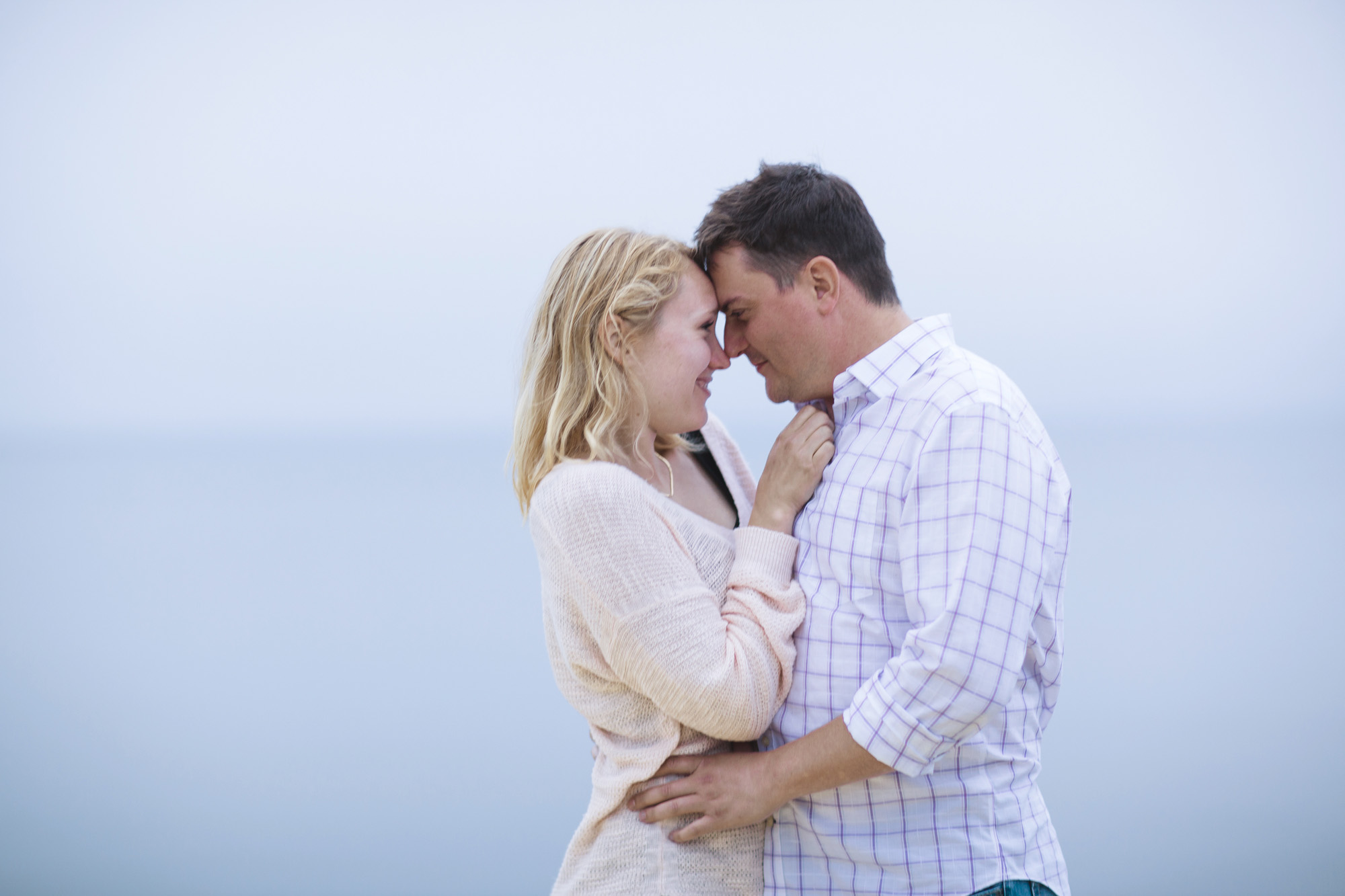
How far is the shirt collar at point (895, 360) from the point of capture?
1.33m

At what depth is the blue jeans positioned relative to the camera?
118 cm

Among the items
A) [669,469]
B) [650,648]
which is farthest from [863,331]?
[650,648]

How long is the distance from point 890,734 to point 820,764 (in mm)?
110

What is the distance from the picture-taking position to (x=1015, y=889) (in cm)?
119

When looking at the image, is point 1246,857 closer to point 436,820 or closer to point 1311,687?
point 1311,687

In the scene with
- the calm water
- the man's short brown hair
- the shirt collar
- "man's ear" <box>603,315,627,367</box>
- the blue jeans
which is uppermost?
the man's short brown hair

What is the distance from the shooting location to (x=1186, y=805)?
2.99 m

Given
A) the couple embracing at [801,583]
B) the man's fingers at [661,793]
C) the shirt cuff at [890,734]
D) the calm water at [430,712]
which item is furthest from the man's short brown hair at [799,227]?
the calm water at [430,712]

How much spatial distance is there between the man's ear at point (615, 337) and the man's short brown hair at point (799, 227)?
8.8 inches

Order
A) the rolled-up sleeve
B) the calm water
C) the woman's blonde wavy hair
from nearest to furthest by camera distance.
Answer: the rolled-up sleeve
the woman's blonde wavy hair
the calm water

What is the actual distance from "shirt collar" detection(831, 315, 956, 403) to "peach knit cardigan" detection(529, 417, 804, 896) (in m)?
0.25

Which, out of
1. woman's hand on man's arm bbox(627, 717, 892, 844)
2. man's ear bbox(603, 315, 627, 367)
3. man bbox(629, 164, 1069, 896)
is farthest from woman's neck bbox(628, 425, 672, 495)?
woman's hand on man's arm bbox(627, 717, 892, 844)

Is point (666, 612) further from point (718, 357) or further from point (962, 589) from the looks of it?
point (718, 357)

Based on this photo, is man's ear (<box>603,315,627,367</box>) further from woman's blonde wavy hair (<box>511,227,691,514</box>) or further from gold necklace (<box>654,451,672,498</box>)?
gold necklace (<box>654,451,672,498</box>)
